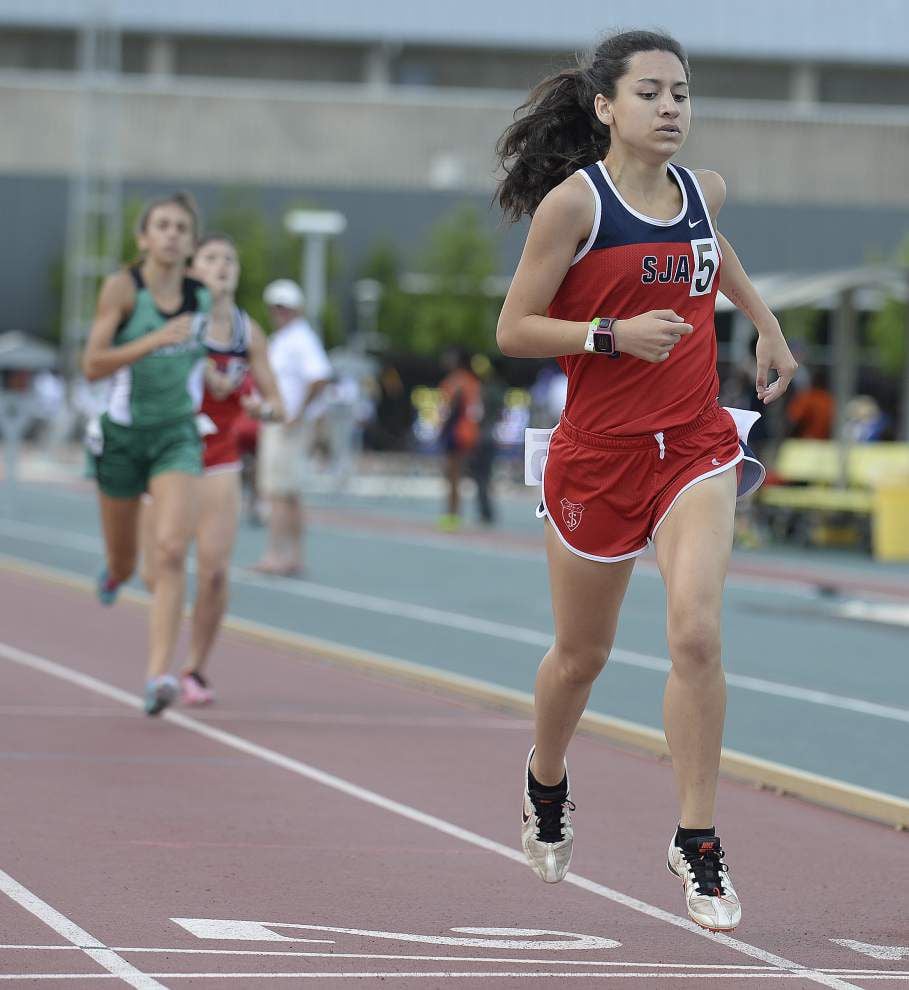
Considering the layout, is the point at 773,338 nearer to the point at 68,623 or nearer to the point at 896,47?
the point at 68,623

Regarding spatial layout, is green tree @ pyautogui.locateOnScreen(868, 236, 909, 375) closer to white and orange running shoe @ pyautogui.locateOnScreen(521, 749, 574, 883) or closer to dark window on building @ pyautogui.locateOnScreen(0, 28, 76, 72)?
dark window on building @ pyautogui.locateOnScreen(0, 28, 76, 72)

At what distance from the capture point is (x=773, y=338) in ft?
19.8

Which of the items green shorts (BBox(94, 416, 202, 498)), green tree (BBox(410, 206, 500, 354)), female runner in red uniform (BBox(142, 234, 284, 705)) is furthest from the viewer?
green tree (BBox(410, 206, 500, 354))

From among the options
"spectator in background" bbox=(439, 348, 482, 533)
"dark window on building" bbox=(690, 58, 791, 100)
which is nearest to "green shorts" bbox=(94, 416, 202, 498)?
"spectator in background" bbox=(439, 348, 482, 533)

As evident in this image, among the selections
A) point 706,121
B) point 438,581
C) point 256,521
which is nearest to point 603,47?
point 438,581

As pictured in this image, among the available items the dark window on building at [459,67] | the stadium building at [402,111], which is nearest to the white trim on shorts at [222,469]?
the stadium building at [402,111]

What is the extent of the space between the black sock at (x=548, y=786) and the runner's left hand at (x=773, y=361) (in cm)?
117

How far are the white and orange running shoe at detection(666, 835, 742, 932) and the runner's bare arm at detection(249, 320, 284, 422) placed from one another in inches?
203

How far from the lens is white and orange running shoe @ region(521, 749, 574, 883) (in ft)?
19.6

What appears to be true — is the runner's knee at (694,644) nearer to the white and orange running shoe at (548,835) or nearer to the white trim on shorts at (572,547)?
the white trim on shorts at (572,547)

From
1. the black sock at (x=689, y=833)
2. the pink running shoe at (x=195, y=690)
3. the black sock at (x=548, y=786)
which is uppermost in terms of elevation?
the black sock at (x=689, y=833)

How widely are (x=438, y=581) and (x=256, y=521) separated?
22.4 ft

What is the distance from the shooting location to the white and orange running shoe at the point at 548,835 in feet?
19.6

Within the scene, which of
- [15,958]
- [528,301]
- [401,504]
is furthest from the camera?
[401,504]
